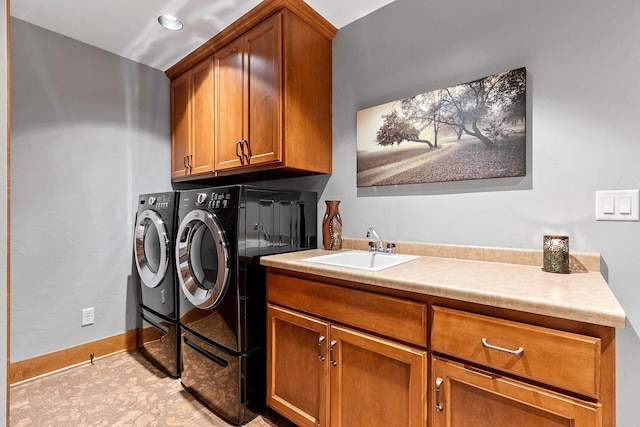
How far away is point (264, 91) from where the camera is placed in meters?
1.93

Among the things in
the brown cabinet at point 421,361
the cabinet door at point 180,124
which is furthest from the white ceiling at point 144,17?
the brown cabinet at point 421,361

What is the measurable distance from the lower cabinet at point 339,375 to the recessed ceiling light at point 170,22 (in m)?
1.96

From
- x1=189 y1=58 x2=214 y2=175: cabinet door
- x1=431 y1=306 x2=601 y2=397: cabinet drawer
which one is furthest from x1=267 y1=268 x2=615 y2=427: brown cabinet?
x1=189 y1=58 x2=214 y2=175: cabinet door

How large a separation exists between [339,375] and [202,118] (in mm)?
2108

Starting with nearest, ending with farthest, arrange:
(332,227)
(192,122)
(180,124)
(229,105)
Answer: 1. (332,227)
2. (229,105)
3. (192,122)
4. (180,124)

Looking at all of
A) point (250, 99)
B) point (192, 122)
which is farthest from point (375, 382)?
point (192, 122)

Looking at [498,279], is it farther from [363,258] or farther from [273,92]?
[273,92]

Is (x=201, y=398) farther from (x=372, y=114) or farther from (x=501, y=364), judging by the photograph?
(x=372, y=114)

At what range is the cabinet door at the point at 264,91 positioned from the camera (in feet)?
6.07

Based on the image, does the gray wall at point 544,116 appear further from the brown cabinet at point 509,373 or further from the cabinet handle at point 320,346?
the cabinet handle at point 320,346

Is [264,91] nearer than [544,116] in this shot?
No

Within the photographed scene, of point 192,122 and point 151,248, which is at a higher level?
point 192,122

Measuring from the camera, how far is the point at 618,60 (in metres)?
1.23

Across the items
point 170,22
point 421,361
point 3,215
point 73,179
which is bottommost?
point 421,361
